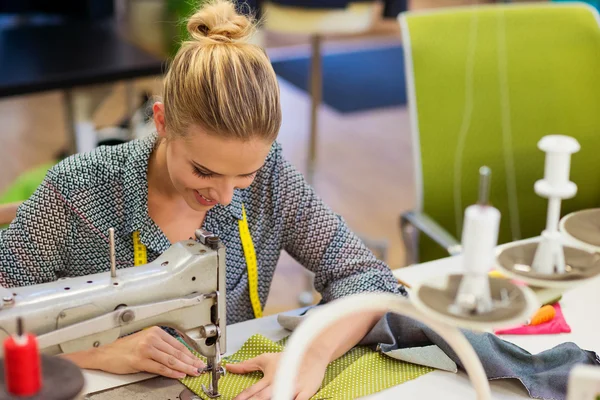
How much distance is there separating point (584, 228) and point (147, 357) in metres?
0.71

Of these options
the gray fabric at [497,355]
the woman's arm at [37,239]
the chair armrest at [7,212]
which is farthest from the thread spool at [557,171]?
the chair armrest at [7,212]

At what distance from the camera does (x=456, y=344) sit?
1.01m

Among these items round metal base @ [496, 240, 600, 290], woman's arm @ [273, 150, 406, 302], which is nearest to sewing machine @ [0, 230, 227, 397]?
woman's arm @ [273, 150, 406, 302]

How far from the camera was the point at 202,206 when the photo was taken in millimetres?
1479

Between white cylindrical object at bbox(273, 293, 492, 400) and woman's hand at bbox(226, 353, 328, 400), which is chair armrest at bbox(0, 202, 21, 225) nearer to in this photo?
woman's hand at bbox(226, 353, 328, 400)

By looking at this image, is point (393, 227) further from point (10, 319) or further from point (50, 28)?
point (10, 319)

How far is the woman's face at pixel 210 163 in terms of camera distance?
1.38 m

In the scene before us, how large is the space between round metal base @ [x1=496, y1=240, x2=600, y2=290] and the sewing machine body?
500 mm

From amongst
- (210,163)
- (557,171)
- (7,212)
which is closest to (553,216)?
(557,171)

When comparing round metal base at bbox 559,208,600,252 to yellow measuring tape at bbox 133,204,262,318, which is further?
yellow measuring tape at bbox 133,204,262,318

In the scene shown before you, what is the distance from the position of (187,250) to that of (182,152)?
21 cm

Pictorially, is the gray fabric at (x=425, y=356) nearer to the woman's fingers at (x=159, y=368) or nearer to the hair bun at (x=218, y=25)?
the woman's fingers at (x=159, y=368)

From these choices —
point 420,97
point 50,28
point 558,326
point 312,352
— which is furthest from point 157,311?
point 50,28

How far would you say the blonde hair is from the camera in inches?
54.3
